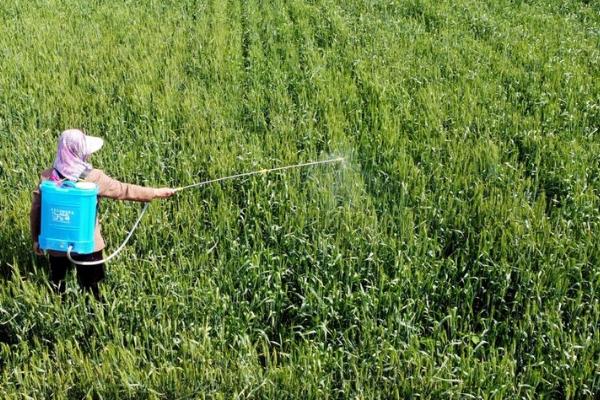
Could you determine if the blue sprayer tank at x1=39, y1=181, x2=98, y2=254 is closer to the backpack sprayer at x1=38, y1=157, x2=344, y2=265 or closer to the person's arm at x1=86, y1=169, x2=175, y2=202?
the backpack sprayer at x1=38, y1=157, x2=344, y2=265

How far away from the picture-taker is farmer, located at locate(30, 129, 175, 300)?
9.68ft

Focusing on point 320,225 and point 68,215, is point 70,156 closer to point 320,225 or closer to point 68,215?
point 68,215

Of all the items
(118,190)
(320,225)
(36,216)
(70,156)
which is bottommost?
(320,225)

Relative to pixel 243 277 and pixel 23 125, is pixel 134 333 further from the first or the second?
pixel 23 125

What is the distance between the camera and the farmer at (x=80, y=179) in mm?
2949

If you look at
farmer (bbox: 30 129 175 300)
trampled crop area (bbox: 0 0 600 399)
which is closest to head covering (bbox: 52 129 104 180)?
farmer (bbox: 30 129 175 300)

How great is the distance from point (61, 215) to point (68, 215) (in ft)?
0.11

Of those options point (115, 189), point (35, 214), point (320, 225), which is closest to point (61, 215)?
point (35, 214)

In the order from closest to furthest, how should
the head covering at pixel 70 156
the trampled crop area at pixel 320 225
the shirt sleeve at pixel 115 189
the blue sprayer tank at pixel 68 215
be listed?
1. the trampled crop area at pixel 320 225
2. the blue sprayer tank at pixel 68 215
3. the head covering at pixel 70 156
4. the shirt sleeve at pixel 115 189

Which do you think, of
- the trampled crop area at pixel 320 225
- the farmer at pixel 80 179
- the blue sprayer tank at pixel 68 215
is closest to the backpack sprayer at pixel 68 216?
the blue sprayer tank at pixel 68 215

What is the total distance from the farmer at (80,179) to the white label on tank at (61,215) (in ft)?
0.51

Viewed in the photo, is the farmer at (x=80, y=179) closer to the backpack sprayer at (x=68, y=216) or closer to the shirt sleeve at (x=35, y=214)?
the shirt sleeve at (x=35, y=214)

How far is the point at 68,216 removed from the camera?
113 inches

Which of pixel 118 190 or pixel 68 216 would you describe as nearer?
pixel 68 216
